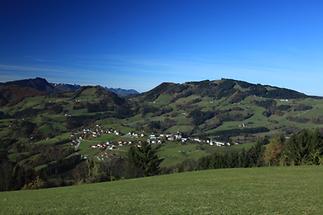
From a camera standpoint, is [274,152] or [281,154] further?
[274,152]

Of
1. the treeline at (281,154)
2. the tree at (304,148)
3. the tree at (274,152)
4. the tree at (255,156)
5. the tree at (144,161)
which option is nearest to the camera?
the tree at (304,148)

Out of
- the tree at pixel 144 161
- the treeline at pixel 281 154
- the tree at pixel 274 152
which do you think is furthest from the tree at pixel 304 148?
the tree at pixel 144 161

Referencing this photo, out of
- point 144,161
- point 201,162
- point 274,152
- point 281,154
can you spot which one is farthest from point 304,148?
point 144,161

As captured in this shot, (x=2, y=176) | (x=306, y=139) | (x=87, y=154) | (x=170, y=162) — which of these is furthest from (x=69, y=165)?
(x=306, y=139)

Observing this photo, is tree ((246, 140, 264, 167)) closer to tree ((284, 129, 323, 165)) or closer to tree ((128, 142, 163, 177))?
tree ((284, 129, 323, 165))

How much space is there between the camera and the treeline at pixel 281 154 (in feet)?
283

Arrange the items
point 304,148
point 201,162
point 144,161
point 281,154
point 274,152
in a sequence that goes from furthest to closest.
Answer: point 201,162, point 274,152, point 281,154, point 144,161, point 304,148

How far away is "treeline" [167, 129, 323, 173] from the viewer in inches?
3398

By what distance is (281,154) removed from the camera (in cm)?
9550

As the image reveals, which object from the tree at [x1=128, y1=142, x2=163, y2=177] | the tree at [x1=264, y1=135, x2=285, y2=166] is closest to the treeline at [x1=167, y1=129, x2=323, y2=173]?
the tree at [x1=264, y1=135, x2=285, y2=166]

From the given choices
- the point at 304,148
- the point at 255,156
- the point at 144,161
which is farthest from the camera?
the point at 255,156

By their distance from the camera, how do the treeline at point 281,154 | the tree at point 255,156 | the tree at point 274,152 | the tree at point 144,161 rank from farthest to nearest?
the tree at point 255,156 < the tree at point 274,152 < the tree at point 144,161 < the treeline at point 281,154

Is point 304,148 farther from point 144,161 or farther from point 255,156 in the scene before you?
point 144,161

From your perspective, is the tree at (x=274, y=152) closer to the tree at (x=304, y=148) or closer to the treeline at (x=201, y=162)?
the treeline at (x=201, y=162)
